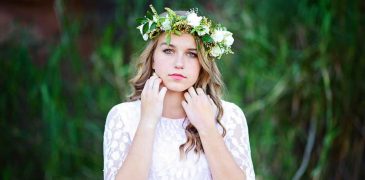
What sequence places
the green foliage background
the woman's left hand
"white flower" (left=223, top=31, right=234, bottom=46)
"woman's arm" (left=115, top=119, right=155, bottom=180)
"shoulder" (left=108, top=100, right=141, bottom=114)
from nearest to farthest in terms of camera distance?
"woman's arm" (left=115, top=119, right=155, bottom=180), the woman's left hand, "shoulder" (left=108, top=100, right=141, bottom=114), "white flower" (left=223, top=31, right=234, bottom=46), the green foliage background

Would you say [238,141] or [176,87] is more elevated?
[176,87]

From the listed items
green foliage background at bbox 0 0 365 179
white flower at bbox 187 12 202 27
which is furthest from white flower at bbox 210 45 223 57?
green foliage background at bbox 0 0 365 179

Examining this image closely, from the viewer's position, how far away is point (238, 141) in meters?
2.86

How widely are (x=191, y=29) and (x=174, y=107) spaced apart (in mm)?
317

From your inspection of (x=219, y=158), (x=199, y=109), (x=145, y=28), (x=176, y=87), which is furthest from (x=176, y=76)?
(x=219, y=158)

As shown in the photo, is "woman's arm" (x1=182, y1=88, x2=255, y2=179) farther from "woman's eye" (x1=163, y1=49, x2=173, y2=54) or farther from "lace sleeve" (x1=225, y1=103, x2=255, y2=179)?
"woman's eye" (x1=163, y1=49, x2=173, y2=54)

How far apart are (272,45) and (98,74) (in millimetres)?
1390

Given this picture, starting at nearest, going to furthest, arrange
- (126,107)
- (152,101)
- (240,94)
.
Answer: (152,101) → (126,107) → (240,94)

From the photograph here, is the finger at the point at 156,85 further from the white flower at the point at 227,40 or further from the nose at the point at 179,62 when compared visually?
the white flower at the point at 227,40

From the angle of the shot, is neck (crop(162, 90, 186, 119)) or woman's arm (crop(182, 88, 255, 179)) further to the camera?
neck (crop(162, 90, 186, 119))

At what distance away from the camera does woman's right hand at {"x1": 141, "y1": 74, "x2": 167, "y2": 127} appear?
2.75 m

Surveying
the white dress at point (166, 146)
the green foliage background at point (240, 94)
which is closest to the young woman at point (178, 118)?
the white dress at point (166, 146)

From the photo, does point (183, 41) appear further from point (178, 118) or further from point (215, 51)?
Answer: point (178, 118)

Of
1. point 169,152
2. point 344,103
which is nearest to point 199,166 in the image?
point 169,152
